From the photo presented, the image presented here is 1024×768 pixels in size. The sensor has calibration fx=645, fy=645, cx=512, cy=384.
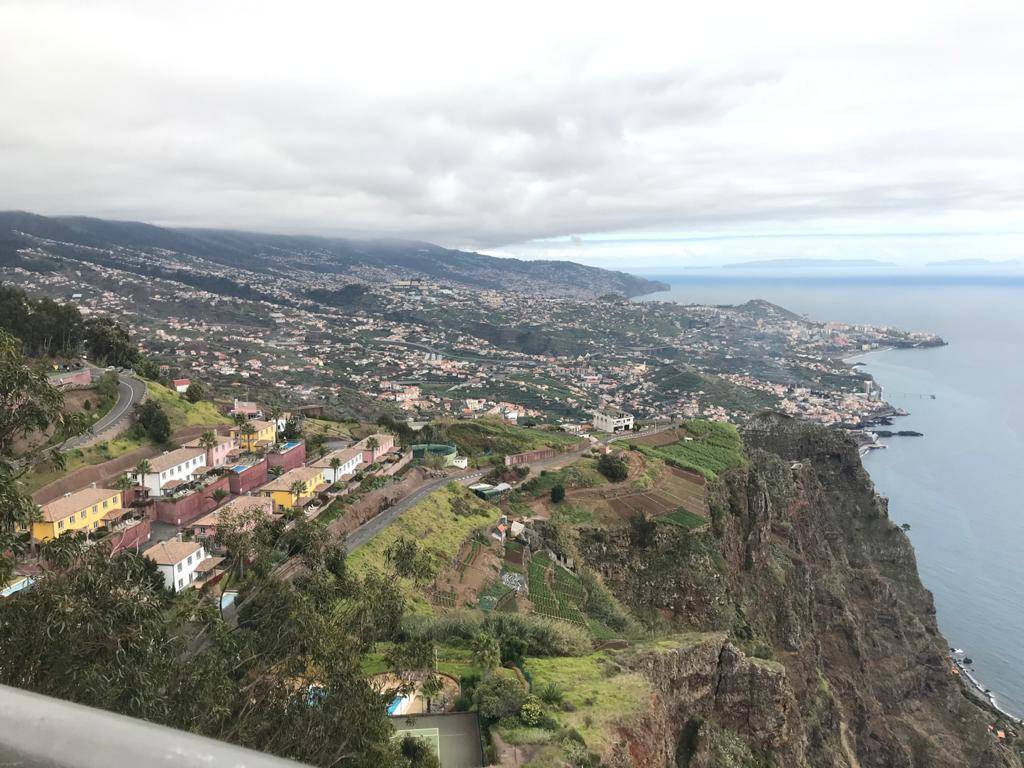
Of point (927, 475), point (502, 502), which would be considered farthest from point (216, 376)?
point (927, 475)

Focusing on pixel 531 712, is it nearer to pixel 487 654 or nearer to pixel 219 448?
pixel 487 654

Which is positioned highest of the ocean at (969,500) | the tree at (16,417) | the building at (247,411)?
the tree at (16,417)

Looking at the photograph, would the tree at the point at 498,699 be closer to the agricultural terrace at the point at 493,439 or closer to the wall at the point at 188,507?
the wall at the point at 188,507

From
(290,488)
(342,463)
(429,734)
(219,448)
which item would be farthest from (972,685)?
(219,448)

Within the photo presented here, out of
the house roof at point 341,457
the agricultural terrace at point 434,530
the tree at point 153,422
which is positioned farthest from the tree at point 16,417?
the tree at point 153,422

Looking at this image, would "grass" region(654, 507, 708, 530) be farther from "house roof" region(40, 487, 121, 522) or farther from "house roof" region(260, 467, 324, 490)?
"house roof" region(40, 487, 121, 522)

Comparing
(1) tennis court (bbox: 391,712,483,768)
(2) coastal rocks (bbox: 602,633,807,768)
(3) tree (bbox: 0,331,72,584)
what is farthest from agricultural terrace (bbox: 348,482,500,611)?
(3) tree (bbox: 0,331,72,584)
